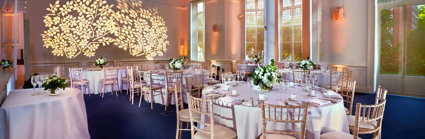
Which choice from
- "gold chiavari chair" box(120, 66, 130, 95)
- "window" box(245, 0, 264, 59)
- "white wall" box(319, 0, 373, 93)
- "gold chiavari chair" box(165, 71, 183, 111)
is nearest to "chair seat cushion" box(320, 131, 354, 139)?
"gold chiavari chair" box(165, 71, 183, 111)

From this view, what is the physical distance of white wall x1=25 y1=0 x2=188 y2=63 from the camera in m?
7.82

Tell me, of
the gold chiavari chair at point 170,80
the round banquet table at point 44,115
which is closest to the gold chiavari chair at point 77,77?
the gold chiavari chair at point 170,80

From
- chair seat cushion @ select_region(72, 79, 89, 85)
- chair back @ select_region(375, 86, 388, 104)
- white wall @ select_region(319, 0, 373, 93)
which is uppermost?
white wall @ select_region(319, 0, 373, 93)

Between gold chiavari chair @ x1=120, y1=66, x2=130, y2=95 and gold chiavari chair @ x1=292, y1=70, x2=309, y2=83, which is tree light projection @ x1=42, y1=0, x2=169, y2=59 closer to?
gold chiavari chair @ x1=120, y1=66, x2=130, y2=95

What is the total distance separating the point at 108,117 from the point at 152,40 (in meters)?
5.94

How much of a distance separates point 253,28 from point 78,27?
6.58 metres

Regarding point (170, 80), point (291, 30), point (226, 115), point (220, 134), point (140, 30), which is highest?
point (140, 30)

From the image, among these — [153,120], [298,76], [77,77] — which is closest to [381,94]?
[298,76]

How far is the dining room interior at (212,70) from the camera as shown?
8.65 feet

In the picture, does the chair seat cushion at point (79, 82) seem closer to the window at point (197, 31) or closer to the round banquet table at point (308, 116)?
the window at point (197, 31)

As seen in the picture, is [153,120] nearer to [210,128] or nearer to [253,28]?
[210,128]

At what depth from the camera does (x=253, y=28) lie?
10.3m

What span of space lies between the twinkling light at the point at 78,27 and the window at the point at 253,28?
522 centimetres

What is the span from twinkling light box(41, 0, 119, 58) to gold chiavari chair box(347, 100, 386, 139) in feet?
27.7
